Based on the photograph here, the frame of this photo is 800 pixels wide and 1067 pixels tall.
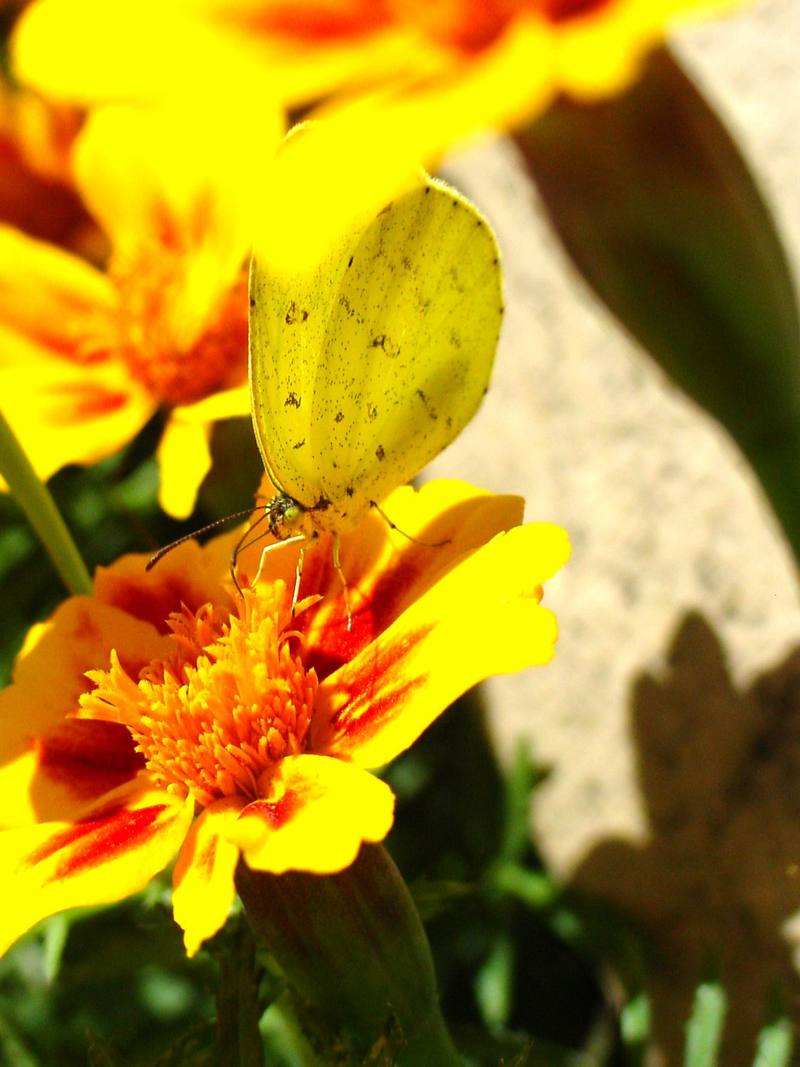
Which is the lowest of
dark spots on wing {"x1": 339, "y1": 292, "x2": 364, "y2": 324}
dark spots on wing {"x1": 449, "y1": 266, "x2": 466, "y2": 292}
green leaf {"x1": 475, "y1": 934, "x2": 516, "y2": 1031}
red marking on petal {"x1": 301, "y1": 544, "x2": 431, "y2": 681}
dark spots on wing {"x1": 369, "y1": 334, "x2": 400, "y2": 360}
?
green leaf {"x1": 475, "y1": 934, "x2": 516, "y2": 1031}

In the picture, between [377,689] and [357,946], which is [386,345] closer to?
[377,689]

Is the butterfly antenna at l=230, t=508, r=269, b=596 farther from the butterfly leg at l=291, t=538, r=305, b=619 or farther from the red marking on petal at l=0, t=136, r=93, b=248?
the red marking on petal at l=0, t=136, r=93, b=248

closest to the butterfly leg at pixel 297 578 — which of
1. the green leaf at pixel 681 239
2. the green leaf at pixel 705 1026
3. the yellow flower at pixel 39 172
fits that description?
the green leaf at pixel 681 239

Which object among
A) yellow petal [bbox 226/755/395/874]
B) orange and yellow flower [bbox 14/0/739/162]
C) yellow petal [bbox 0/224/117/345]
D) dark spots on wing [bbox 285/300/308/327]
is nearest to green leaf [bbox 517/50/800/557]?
orange and yellow flower [bbox 14/0/739/162]

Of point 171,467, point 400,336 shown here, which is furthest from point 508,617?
point 171,467

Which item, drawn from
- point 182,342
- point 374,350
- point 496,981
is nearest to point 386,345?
point 374,350
